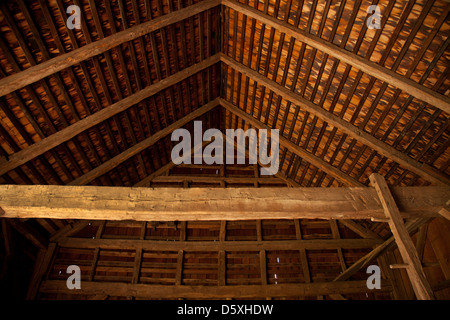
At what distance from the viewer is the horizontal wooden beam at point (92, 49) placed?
14.7 feet

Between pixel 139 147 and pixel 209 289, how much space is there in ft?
11.5

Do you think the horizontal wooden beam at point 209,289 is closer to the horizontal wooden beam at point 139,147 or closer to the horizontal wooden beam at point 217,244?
the horizontal wooden beam at point 217,244

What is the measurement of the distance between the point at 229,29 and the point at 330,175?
12.5 feet

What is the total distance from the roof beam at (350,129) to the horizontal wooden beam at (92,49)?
1.49 meters

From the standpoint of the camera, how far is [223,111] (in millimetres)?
8625

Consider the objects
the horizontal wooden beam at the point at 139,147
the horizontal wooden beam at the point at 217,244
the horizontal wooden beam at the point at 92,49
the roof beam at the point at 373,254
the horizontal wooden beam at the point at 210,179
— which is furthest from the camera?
the horizontal wooden beam at the point at 210,179

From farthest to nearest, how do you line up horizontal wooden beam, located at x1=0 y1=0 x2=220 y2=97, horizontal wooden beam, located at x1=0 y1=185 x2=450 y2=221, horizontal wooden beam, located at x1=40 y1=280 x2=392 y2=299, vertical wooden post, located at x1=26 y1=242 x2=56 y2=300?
horizontal wooden beam, located at x1=40 y1=280 x2=392 y2=299, vertical wooden post, located at x1=26 y1=242 x2=56 y2=300, horizontal wooden beam, located at x1=0 y1=0 x2=220 y2=97, horizontal wooden beam, located at x1=0 y1=185 x2=450 y2=221

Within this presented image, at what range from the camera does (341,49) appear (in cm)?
494

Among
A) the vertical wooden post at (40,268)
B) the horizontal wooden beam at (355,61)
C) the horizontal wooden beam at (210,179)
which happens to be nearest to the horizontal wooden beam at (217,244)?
the vertical wooden post at (40,268)

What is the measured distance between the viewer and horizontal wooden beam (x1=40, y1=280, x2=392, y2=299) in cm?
673

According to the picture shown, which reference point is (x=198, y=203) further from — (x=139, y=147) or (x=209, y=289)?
(x=139, y=147)

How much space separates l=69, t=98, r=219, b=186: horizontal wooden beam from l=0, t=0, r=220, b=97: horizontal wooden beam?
264 cm

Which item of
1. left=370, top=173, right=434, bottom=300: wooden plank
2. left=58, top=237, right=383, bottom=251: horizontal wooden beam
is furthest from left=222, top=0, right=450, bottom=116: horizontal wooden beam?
left=58, top=237, right=383, bottom=251: horizontal wooden beam

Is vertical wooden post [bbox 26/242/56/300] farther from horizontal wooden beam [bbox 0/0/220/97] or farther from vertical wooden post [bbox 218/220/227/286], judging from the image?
horizontal wooden beam [bbox 0/0/220/97]
